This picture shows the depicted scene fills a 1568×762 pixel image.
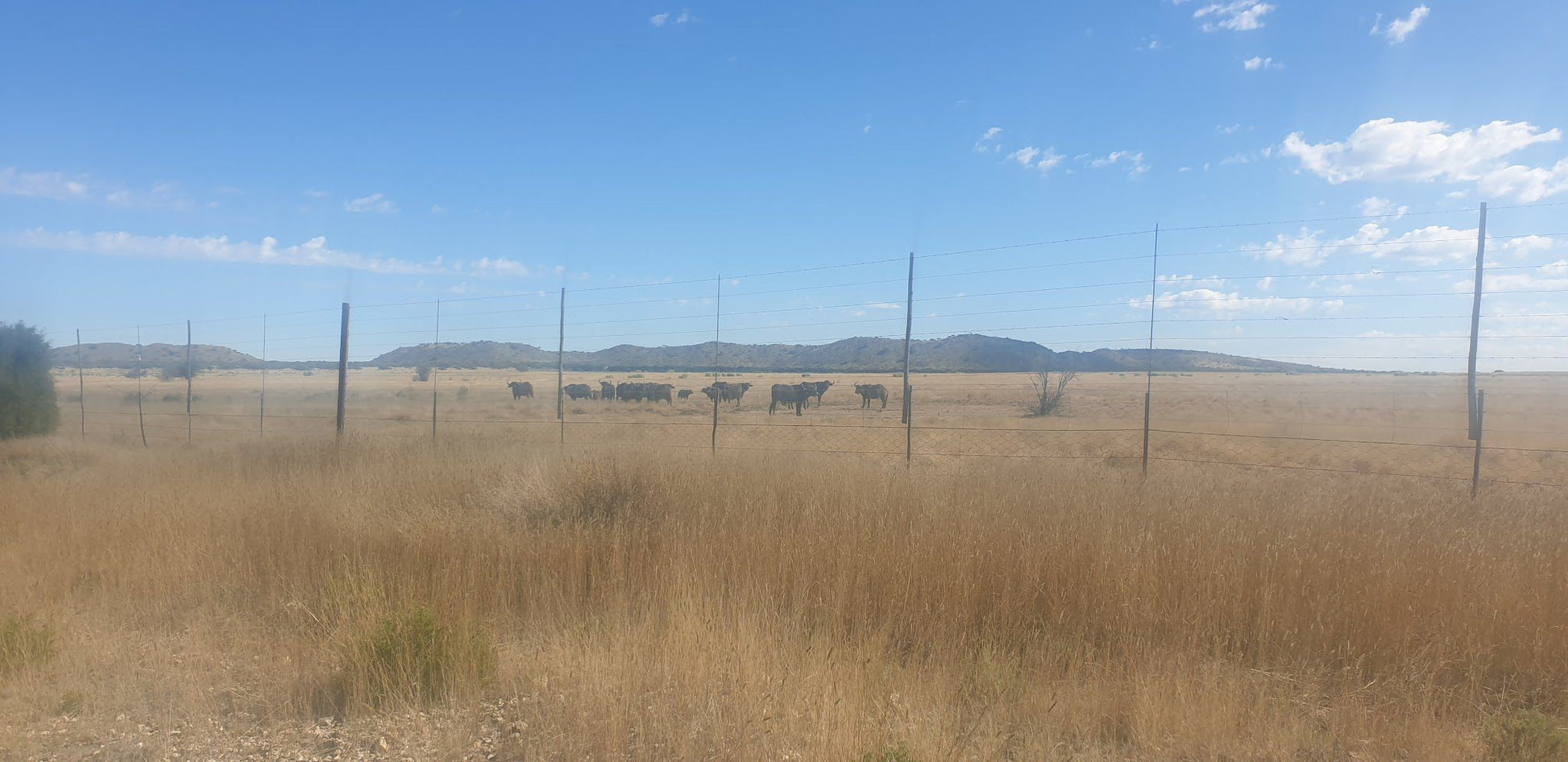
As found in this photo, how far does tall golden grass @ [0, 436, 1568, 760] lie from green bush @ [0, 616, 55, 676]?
0.14 metres

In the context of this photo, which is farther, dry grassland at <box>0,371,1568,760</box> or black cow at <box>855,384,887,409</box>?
black cow at <box>855,384,887,409</box>

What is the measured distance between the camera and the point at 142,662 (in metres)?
5.11

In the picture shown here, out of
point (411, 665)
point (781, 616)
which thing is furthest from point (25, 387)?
point (781, 616)

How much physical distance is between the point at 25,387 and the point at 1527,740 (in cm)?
2115

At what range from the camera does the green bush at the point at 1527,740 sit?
141 inches

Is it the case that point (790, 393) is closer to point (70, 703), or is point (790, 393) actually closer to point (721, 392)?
point (721, 392)

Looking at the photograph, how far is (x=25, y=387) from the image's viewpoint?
15.7m

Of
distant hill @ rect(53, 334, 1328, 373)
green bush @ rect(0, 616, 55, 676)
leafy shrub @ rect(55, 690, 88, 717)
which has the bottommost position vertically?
leafy shrub @ rect(55, 690, 88, 717)

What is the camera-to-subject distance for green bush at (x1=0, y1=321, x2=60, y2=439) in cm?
1548

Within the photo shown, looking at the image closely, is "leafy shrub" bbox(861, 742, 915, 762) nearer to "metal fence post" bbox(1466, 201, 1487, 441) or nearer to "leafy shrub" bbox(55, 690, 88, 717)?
"leafy shrub" bbox(55, 690, 88, 717)

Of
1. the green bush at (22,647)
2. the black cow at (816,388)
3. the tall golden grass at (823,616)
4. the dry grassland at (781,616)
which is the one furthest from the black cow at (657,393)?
the green bush at (22,647)

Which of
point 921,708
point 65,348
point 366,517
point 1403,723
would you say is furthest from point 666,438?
point 65,348

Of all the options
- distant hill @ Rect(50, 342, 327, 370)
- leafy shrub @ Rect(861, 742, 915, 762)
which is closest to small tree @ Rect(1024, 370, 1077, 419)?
distant hill @ Rect(50, 342, 327, 370)

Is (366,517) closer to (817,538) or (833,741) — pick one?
(817,538)
